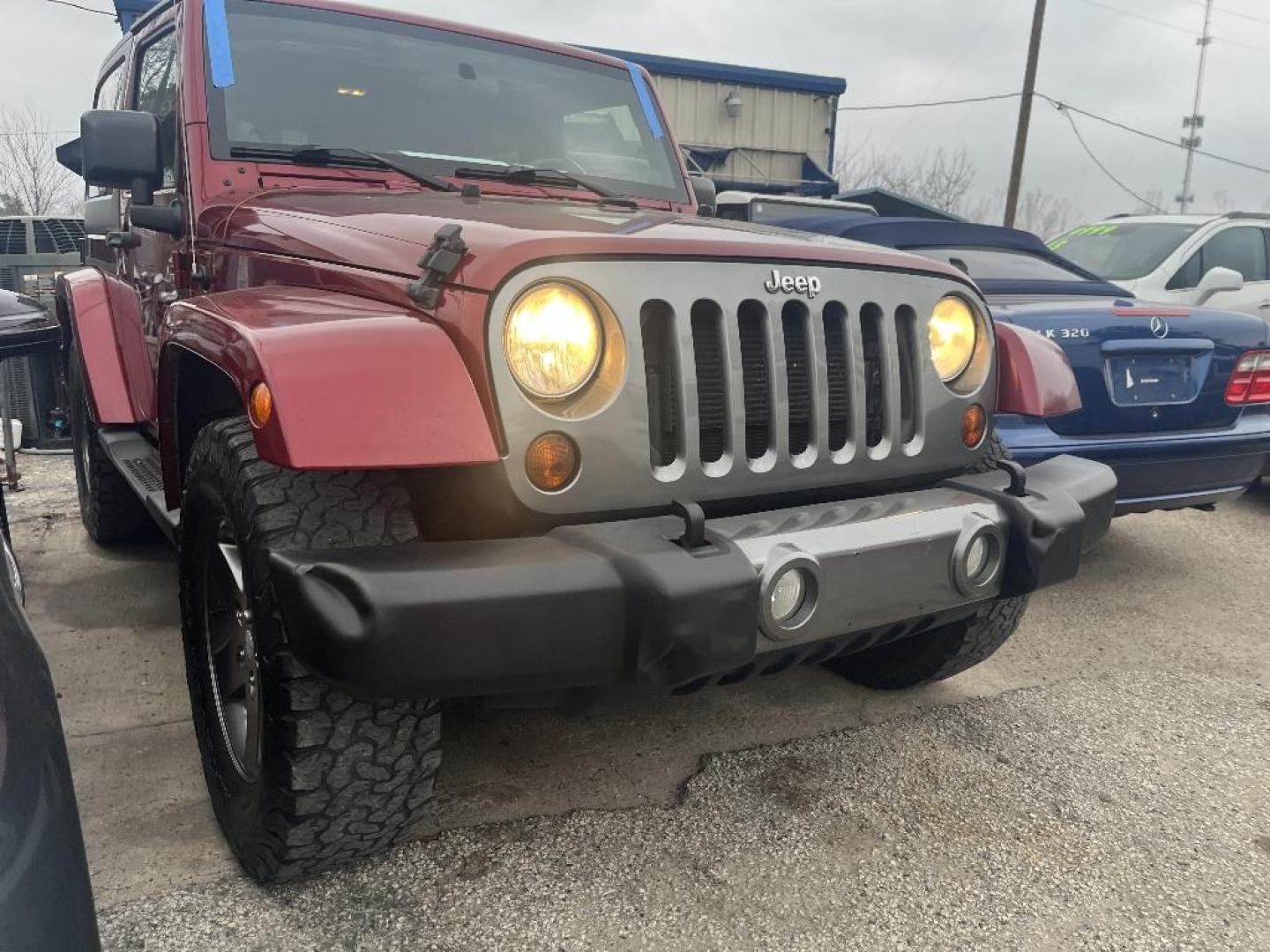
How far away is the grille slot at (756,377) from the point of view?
6.69ft

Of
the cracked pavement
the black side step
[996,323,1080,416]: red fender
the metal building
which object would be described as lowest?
the cracked pavement

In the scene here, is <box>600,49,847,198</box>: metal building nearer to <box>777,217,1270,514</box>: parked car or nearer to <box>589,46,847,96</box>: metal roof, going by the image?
<box>589,46,847,96</box>: metal roof

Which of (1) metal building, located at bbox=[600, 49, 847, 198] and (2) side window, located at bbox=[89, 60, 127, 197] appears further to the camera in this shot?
(1) metal building, located at bbox=[600, 49, 847, 198]

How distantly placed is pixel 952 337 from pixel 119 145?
230 centimetres

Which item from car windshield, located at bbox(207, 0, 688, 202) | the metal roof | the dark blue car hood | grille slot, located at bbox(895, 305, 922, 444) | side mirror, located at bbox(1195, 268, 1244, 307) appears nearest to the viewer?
grille slot, located at bbox(895, 305, 922, 444)

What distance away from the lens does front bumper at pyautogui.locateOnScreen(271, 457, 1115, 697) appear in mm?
1569

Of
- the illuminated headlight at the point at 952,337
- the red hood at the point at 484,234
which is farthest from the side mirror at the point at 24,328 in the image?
the illuminated headlight at the point at 952,337

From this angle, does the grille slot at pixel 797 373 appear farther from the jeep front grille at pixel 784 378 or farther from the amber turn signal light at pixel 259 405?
the amber turn signal light at pixel 259 405

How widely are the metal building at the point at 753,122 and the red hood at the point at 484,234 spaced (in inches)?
378

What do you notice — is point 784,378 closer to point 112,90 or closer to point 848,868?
point 848,868

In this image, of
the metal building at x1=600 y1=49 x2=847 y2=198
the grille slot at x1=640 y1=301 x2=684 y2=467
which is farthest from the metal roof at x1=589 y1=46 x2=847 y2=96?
the grille slot at x1=640 y1=301 x2=684 y2=467

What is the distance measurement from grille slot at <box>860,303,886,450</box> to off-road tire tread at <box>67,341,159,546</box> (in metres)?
3.08

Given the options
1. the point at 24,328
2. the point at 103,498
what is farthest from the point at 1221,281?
the point at 24,328

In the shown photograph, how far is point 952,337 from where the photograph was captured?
7.94 ft
